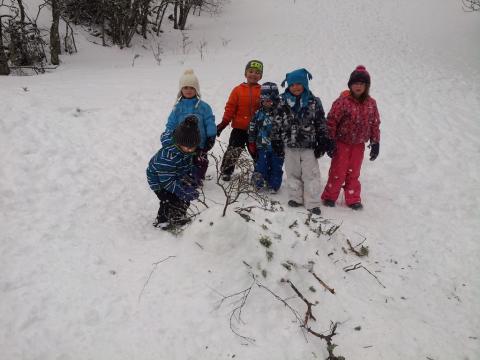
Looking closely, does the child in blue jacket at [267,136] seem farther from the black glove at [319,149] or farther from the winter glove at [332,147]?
the winter glove at [332,147]

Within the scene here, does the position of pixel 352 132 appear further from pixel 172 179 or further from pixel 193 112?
pixel 172 179

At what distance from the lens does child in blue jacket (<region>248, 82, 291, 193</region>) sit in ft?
14.6

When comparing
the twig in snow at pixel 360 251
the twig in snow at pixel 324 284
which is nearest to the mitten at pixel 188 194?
the twig in snow at pixel 324 284

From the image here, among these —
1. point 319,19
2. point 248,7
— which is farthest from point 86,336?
point 248,7

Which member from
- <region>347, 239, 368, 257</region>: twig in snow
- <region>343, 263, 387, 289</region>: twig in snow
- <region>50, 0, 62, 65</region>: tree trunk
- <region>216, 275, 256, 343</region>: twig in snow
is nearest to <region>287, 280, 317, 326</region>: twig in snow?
<region>216, 275, 256, 343</region>: twig in snow

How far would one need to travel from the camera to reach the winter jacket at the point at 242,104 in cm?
485

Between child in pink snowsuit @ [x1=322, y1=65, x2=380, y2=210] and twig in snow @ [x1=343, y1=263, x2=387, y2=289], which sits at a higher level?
child in pink snowsuit @ [x1=322, y1=65, x2=380, y2=210]

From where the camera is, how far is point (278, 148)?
15.2ft

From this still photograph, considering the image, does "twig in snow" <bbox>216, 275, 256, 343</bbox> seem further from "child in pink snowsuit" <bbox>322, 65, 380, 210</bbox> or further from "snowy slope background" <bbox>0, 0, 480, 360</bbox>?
"child in pink snowsuit" <bbox>322, 65, 380, 210</bbox>

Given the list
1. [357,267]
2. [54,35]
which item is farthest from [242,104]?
[54,35]

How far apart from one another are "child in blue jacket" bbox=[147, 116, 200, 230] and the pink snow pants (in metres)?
1.82

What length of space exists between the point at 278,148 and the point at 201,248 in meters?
1.94

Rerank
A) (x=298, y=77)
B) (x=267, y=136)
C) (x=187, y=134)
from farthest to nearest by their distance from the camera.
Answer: (x=267, y=136)
(x=298, y=77)
(x=187, y=134)

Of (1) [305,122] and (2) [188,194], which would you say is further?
(1) [305,122]
